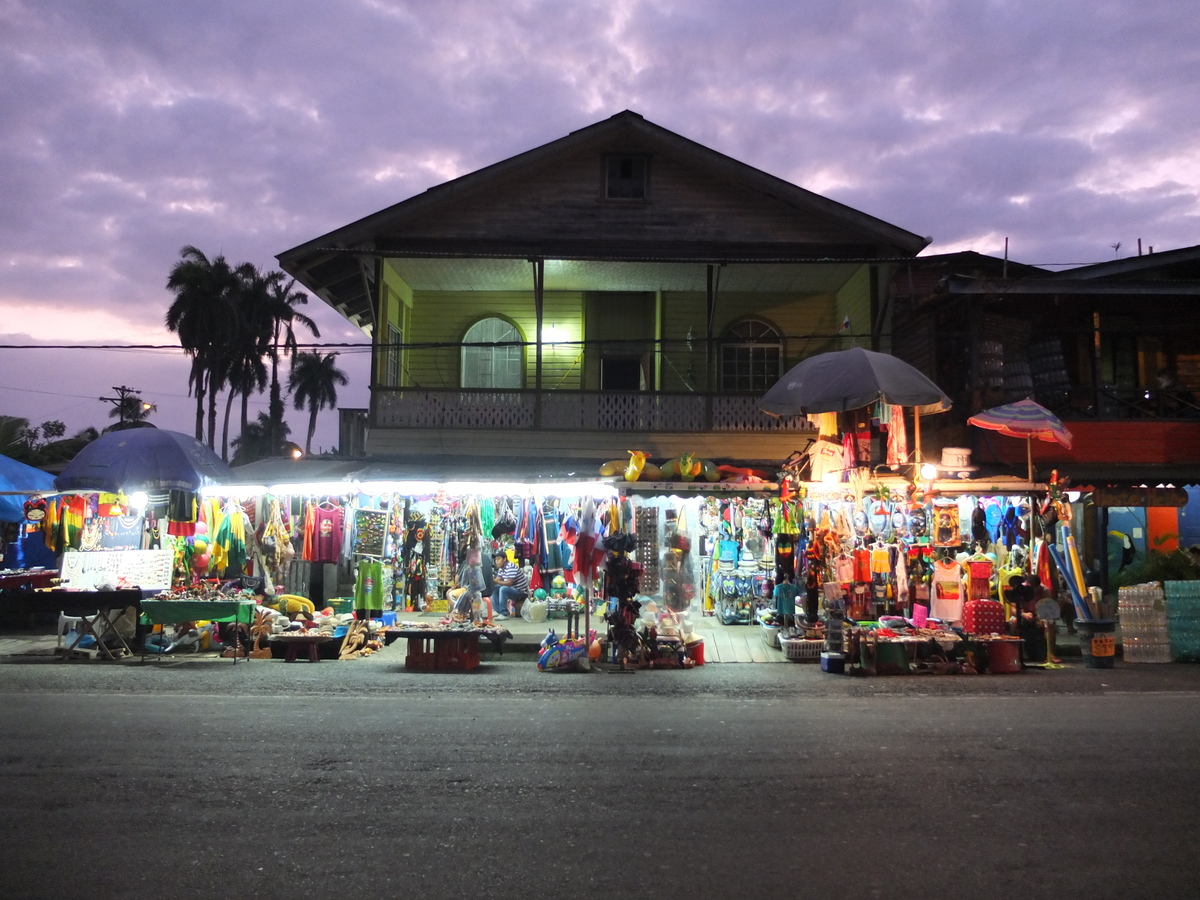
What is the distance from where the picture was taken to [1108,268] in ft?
60.9

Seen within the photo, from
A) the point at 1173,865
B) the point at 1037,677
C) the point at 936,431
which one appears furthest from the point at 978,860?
the point at 936,431

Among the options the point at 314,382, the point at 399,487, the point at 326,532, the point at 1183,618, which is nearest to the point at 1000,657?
the point at 1183,618

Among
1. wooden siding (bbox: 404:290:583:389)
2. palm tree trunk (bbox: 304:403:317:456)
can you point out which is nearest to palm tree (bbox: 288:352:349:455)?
palm tree trunk (bbox: 304:403:317:456)

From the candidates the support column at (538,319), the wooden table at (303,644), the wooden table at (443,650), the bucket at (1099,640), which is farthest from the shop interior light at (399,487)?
the bucket at (1099,640)

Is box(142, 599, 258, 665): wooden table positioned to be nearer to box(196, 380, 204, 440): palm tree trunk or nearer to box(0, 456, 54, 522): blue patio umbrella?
box(0, 456, 54, 522): blue patio umbrella

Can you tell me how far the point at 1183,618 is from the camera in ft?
41.7

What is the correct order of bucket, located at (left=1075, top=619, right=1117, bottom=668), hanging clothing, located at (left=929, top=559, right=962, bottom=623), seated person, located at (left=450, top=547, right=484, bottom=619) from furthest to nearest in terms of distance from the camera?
1. seated person, located at (left=450, top=547, right=484, bottom=619)
2. hanging clothing, located at (left=929, top=559, right=962, bottom=623)
3. bucket, located at (left=1075, top=619, right=1117, bottom=668)

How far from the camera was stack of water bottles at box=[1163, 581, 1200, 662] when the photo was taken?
1258 cm

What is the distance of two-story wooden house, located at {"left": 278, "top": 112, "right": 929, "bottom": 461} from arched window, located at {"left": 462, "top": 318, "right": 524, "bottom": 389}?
5 cm

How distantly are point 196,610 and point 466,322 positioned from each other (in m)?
10.2

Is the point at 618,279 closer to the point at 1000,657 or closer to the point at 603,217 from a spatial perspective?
the point at 603,217

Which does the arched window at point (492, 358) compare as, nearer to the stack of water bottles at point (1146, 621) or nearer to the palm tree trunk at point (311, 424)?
the stack of water bottles at point (1146, 621)

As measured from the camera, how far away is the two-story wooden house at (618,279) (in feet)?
62.1

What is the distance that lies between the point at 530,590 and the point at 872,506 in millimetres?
6221
